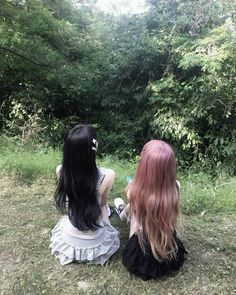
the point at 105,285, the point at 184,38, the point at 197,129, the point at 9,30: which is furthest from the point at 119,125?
the point at 105,285

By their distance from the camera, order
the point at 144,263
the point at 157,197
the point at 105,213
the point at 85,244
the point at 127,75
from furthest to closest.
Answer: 1. the point at 127,75
2. the point at 105,213
3. the point at 85,244
4. the point at 144,263
5. the point at 157,197

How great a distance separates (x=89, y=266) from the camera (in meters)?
2.88

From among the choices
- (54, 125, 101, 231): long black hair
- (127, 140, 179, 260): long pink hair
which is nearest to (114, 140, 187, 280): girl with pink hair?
(127, 140, 179, 260): long pink hair

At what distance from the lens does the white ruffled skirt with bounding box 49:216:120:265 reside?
9.27 feet

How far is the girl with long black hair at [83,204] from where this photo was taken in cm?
258

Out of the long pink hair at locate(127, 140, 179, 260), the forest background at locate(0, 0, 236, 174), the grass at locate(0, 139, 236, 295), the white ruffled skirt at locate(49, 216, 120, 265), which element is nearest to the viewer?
the long pink hair at locate(127, 140, 179, 260)

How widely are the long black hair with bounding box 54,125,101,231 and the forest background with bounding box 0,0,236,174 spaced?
3.53 m

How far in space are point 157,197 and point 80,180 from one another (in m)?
0.58

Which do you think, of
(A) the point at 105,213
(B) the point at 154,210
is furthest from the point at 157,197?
(A) the point at 105,213

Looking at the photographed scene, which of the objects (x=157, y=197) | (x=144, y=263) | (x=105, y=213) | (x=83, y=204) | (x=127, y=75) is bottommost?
(x=144, y=263)

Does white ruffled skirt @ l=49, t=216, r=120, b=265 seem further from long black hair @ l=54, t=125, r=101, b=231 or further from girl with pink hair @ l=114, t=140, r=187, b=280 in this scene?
girl with pink hair @ l=114, t=140, r=187, b=280

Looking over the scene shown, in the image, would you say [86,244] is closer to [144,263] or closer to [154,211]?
[144,263]

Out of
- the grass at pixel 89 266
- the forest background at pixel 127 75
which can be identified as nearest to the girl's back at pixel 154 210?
the grass at pixel 89 266

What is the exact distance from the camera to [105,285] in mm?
2688
